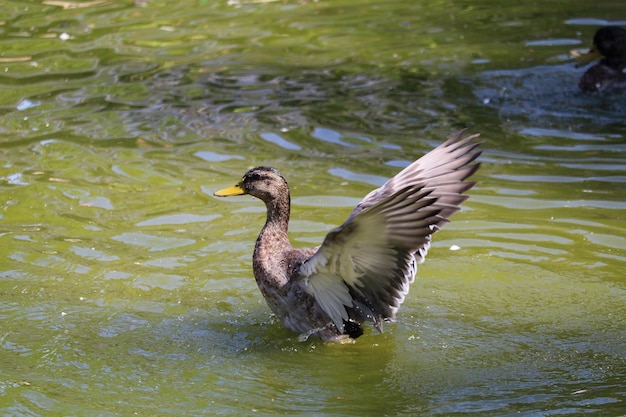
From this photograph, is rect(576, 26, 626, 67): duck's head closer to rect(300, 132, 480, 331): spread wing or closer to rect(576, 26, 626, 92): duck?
rect(576, 26, 626, 92): duck

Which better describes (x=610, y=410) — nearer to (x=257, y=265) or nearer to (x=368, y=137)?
(x=257, y=265)

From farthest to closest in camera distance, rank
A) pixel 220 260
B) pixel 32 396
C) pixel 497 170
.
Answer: pixel 497 170
pixel 220 260
pixel 32 396

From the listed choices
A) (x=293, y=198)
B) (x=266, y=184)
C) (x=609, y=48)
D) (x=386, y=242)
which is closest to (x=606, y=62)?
(x=609, y=48)

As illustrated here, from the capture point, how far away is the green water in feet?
18.7

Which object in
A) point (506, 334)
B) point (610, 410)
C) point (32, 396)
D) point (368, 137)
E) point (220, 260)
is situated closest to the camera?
point (610, 410)

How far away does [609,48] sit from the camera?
38.9 ft

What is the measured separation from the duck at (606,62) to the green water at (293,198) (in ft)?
0.58

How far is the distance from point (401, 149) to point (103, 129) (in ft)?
10.3

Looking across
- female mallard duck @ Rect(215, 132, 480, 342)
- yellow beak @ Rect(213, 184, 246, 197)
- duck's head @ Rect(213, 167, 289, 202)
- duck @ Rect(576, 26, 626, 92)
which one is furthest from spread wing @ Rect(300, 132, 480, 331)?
duck @ Rect(576, 26, 626, 92)

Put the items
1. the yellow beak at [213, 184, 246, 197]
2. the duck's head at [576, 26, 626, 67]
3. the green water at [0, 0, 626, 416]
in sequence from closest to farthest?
the green water at [0, 0, 626, 416]
the yellow beak at [213, 184, 246, 197]
the duck's head at [576, 26, 626, 67]

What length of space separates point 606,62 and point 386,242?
6.95 m

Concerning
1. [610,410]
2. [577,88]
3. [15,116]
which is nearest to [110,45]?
[15,116]

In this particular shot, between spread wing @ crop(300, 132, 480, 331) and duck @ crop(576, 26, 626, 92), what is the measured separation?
5.46 meters

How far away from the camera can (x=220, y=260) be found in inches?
297
